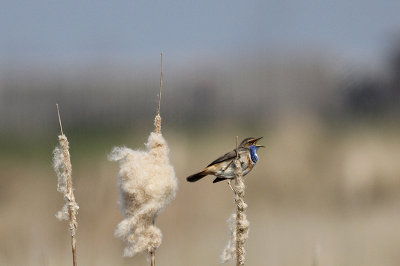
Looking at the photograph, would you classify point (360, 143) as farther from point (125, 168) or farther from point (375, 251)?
point (125, 168)

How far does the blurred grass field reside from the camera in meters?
5.20

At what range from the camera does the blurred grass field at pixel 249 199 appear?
17.1 feet

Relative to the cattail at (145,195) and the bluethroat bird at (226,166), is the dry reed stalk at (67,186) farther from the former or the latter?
the bluethroat bird at (226,166)

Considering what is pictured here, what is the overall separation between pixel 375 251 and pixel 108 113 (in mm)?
8468

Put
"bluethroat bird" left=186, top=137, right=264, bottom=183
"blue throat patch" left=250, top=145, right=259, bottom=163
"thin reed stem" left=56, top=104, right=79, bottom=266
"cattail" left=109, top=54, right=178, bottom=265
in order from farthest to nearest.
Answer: "blue throat patch" left=250, top=145, right=259, bottom=163, "bluethroat bird" left=186, top=137, right=264, bottom=183, "cattail" left=109, top=54, right=178, bottom=265, "thin reed stem" left=56, top=104, right=79, bottom=266

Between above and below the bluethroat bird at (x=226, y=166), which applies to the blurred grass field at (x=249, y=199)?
above

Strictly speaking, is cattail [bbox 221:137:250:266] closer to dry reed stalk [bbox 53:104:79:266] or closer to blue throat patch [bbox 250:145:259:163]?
dry reed stalk [bbox 53:104:79:266]

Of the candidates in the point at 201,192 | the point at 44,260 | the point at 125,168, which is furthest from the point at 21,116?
the point at 125,168

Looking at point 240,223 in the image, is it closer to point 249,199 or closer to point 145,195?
point 145,195

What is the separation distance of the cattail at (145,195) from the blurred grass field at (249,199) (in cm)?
114

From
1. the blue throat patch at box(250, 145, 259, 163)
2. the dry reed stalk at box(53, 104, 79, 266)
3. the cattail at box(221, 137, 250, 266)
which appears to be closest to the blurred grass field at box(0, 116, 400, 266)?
the blue throat patch at box(250, 145, 259, 163)

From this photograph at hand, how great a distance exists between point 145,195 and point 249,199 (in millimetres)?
5753

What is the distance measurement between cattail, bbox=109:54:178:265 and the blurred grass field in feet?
3.73

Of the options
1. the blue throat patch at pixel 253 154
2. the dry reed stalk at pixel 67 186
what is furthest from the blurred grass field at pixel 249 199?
the dry reed stalk at pixel 67 186
